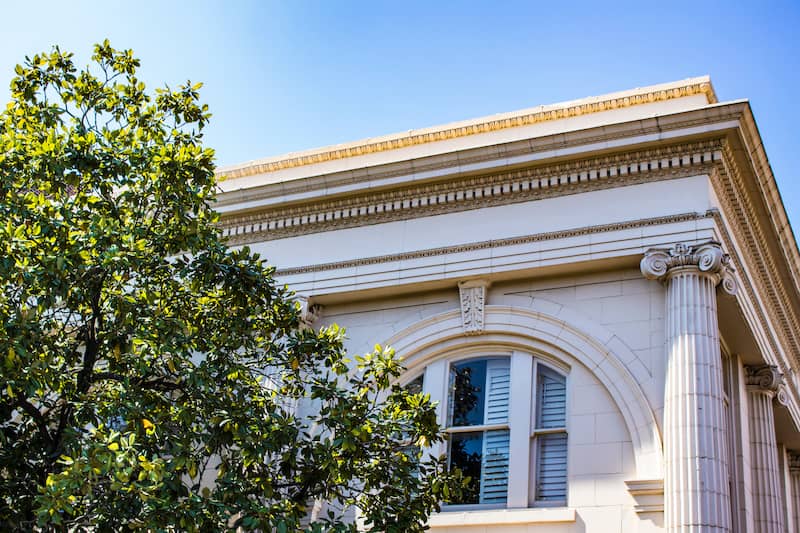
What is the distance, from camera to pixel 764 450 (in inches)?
624

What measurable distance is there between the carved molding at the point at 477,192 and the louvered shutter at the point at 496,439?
2596 mm

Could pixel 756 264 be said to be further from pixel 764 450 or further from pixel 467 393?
pixel 467 393

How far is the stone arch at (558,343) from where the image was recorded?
44.1 feet

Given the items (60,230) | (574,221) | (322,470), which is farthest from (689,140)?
(60,230)

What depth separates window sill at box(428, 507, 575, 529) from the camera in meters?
13.2

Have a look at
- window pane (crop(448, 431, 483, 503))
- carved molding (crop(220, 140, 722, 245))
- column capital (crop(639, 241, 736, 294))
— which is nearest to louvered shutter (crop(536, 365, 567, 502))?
window pane (crop(448, 431, 483, 503))

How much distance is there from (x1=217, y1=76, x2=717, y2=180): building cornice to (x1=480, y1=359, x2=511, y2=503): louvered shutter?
431 centimetres

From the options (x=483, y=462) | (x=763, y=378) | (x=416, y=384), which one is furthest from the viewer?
(x=763, y=378)

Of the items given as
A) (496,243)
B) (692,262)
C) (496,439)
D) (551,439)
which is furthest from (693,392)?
(496,243)

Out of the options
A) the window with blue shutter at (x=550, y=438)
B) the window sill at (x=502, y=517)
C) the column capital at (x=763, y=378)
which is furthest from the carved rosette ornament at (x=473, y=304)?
the column capital at (x=763, y=378)

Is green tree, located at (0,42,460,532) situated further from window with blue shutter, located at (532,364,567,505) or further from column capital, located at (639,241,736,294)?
column capital, located at (639,241,736,294)

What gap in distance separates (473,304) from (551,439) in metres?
2.37

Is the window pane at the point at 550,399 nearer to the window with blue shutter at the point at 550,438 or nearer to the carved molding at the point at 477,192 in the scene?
the window with blue shutter at the point at 550,438

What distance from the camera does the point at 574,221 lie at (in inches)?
593
